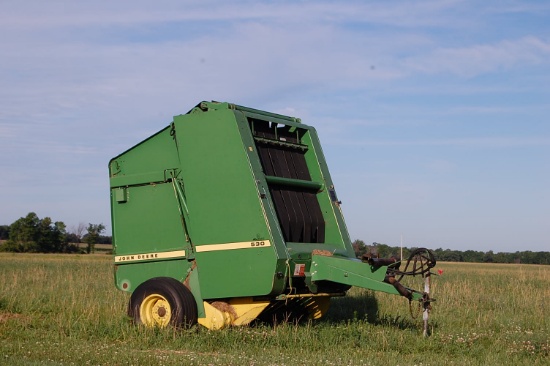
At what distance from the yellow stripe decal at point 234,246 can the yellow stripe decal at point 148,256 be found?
0.39 metres

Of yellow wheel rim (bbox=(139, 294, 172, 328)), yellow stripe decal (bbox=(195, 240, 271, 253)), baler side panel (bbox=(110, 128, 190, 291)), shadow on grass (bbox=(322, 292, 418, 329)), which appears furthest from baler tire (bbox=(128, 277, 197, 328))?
shadow on grass (bbox=(322, 292, 418, 329))

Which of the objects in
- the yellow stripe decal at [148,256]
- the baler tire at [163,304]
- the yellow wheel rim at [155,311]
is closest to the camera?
the baler tire at [163,304]

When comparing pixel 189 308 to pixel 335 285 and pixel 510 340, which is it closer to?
pixel 335 285

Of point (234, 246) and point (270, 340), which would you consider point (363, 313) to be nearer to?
point (270, 340)

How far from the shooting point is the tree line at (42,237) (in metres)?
66.4

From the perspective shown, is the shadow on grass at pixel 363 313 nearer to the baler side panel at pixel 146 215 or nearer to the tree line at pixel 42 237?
the baler side panel at pixel 146 215

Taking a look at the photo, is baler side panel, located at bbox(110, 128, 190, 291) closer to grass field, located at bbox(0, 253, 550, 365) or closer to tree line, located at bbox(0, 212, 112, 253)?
grass field, located at bbox(0, 253, 550, 365)

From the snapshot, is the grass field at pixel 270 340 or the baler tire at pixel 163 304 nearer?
the grass field at pixel 270 340

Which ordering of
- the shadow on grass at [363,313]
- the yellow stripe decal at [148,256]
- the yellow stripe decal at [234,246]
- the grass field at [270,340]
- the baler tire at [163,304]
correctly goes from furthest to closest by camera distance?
the shadow on grass at [363,313]
the yellow stripe decal at [148,256]
the baler tire at [163,304]
the yellow stripe decal at [234,246]
the grass field at [270,340]

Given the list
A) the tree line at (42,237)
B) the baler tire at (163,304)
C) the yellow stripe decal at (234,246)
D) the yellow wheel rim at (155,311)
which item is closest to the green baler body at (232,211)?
the yellow stripe decal at (234,246)

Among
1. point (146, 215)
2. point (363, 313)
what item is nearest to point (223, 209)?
point (146, 215)

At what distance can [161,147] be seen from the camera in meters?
10.3

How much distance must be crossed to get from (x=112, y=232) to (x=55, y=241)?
60496 mm

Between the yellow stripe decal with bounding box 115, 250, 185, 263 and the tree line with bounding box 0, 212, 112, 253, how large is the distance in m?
57.2
